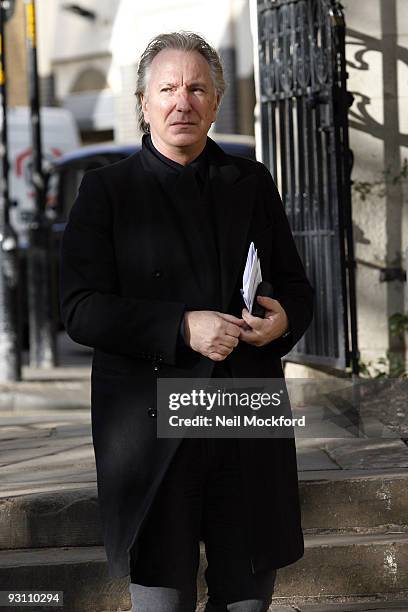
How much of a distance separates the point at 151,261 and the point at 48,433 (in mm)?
3816

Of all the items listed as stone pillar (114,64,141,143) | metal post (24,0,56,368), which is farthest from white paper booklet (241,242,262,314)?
stone pillar (114,64,141,143)

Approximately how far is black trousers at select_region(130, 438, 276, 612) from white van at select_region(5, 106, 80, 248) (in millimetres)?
13511

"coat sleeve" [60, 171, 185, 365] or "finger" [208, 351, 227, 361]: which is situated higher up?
"coat sleeve" [60, 171, 185, 365]

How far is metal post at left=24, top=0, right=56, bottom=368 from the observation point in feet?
39.9

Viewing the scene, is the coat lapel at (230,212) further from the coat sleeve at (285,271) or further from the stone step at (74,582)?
the stone step at (74,582)

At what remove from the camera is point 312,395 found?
23.1ft

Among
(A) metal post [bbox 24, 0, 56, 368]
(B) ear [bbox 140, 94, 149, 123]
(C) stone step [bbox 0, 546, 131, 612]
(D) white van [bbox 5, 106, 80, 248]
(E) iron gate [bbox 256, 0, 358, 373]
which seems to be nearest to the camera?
(B) ear [bbox 140, 94, 149, 123]

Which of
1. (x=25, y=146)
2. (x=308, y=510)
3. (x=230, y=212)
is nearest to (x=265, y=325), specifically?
(x=230, y=212)

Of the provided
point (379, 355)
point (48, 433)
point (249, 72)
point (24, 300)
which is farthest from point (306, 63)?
point (249, 72)

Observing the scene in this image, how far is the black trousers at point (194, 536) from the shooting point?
3.17 m

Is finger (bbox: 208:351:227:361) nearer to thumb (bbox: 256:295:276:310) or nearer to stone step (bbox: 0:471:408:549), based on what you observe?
thumb (bbox: 256:295:276:310)

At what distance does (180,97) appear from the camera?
3180 millimetres

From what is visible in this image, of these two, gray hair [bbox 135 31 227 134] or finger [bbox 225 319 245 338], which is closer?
finger [bbox 225 319 245 338]

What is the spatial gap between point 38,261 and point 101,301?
30.2 ft
